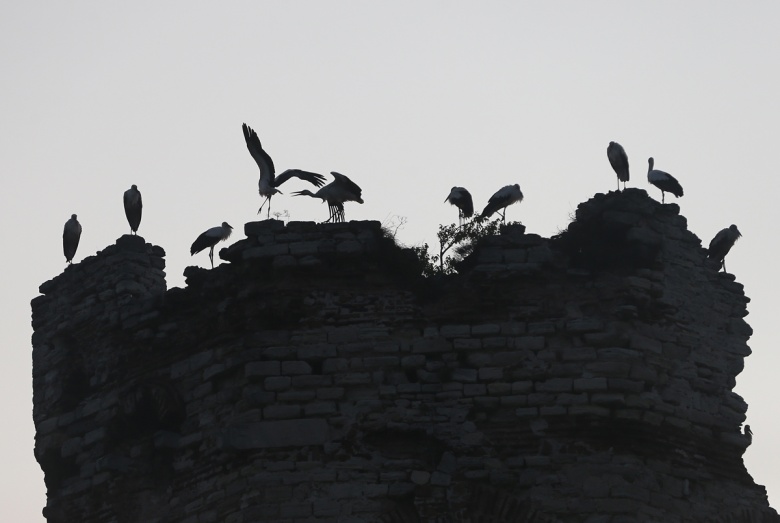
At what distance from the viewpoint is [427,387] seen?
15438 mm

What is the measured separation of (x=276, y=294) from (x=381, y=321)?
0.88 meters

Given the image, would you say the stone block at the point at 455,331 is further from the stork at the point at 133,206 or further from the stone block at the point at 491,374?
the stork at the point at 133,206

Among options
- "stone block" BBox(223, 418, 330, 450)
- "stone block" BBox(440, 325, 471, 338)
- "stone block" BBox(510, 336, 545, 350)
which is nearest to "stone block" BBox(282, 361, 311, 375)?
"stone block" BBox(223, 418, 330, 450)

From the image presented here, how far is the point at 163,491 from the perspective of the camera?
16062 millimetres

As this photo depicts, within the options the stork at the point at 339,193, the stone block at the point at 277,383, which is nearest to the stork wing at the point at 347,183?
the stork at the point at 339,193

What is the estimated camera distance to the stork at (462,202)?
1945 cm

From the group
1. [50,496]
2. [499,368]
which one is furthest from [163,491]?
[499,368]

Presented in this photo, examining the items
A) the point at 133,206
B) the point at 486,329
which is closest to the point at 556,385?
the point at 486,329

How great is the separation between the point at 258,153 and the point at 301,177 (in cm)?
56

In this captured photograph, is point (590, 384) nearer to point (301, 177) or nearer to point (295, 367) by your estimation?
point (295, 367)

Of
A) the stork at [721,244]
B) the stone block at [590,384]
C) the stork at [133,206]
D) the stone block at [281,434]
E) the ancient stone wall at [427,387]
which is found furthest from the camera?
the stork at [133,206]

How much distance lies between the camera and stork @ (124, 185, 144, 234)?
20516mm

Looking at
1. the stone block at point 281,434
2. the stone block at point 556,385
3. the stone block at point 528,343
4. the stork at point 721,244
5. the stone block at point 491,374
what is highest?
the stork at point 721,244

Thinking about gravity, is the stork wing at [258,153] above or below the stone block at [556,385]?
above
